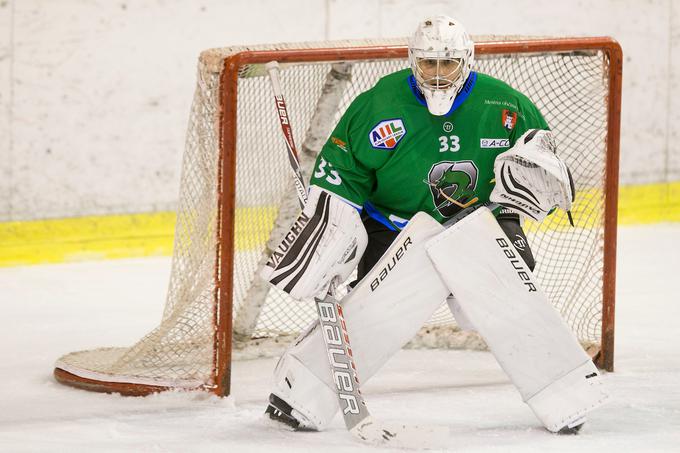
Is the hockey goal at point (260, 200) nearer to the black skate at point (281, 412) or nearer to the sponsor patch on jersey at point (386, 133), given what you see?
the black skate at point (281, 412)

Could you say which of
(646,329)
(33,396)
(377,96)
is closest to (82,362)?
(33,396)

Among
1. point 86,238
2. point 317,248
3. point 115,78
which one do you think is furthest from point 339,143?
point 86,238

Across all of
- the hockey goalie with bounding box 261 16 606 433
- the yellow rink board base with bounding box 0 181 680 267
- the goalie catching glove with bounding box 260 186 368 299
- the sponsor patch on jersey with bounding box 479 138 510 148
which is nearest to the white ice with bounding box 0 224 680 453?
the hockey goalie with bounding box 261 16 606 433

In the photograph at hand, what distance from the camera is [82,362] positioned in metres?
3.51

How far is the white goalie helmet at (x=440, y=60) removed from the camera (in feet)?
9.68

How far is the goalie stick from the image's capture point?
289 centimetres

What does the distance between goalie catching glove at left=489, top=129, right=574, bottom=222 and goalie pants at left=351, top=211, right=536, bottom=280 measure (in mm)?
182

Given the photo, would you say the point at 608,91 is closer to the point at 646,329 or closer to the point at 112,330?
the point at 646,329

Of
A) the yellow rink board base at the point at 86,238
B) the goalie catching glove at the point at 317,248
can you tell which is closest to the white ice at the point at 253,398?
the yellow rink board base at the point at 86,238

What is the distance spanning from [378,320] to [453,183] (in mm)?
386

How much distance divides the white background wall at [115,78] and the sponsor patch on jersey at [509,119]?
215cm

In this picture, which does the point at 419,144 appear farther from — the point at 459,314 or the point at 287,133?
the point at 459,314

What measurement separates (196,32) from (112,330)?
4.66ft

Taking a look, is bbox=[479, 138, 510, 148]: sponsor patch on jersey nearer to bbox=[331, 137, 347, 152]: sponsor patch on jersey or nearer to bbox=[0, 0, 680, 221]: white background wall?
bbox=[331, 137, 347, 152]: sponsor patch on jersey
